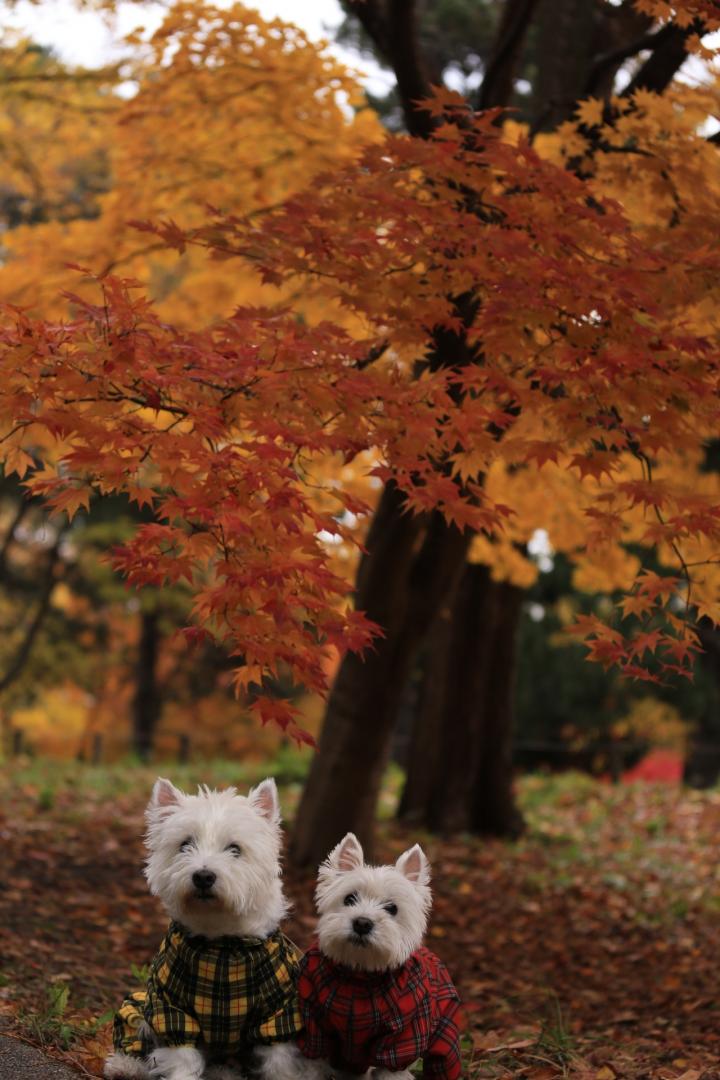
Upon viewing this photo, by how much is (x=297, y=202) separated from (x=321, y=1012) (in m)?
4.01

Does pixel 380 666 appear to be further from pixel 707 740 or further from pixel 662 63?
pixel 707 740

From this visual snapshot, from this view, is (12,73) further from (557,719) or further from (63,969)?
(557,719)

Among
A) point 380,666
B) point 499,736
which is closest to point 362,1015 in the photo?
point 380,666

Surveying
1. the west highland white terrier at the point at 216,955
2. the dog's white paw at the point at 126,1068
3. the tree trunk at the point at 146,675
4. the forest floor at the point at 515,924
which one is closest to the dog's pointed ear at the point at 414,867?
the west highland white terrier at the point at 216,955

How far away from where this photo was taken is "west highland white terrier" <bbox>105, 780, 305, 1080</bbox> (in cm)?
362

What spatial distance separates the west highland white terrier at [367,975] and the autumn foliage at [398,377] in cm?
78

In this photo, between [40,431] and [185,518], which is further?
[40,431]

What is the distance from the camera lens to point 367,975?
3.78m

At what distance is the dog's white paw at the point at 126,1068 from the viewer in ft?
12.6

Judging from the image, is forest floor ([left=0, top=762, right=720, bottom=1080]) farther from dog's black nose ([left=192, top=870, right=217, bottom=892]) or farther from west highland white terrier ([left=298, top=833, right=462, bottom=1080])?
dog's black nose ([left=192, top=870, right=217, bottom=892])

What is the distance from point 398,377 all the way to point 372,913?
2638mm

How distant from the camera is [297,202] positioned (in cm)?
598

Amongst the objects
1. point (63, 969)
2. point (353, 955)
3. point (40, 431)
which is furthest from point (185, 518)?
point (40, 431)

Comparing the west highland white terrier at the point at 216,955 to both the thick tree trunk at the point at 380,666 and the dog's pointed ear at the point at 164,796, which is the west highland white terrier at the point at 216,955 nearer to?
the dog's pointed ear at the point at 164,796
